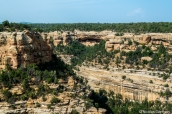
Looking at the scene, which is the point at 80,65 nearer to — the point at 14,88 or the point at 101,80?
the point at 101,80

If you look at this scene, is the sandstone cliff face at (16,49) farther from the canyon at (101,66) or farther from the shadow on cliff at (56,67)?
the shadow on cliff at (56,67)

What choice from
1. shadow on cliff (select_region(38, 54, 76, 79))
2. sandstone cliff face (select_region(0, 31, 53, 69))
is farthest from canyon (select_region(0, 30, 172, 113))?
shadow on cliff (select_region(38, 54, 76, 79))

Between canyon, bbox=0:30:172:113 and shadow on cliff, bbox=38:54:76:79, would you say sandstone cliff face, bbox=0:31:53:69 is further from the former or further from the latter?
shadow on cliff, bbox=38:54:76:79

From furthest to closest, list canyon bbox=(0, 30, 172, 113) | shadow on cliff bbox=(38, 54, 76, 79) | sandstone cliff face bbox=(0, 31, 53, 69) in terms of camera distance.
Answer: shadow on cliff bbox=(38, 54, 76, 79), canyon bbox=(0, 30, 172, 113), sandstone cliff face bbox=(0, 31, 53, 69)

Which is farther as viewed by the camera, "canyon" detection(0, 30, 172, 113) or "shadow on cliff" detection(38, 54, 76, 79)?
"shadow on cliff" detection(38, 54, 76, 79)

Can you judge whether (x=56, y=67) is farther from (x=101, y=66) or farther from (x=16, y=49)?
(x=101, y=66)

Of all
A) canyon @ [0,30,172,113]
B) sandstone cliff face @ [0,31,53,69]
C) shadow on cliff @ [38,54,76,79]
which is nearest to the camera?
sandstone cliff face @ [0,31,53,69]

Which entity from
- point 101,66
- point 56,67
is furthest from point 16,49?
point 101,66

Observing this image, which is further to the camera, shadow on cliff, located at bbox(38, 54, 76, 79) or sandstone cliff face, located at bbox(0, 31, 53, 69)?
shadow on cliff, located at bbox(38, 54, 76, 79)

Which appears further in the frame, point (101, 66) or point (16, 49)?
point (101, 66)

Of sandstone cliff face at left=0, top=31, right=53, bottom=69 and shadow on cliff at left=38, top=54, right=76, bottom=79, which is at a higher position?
sandstone cliff face at left=0, top=31, right=53, bottom=69

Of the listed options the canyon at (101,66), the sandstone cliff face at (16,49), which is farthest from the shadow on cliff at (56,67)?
the sandstone cliff face at (16,49)

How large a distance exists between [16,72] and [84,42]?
230ft

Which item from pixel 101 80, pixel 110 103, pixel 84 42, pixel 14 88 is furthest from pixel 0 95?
pixel 84 42
